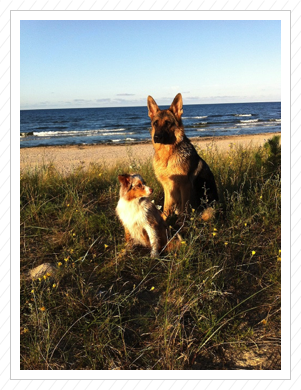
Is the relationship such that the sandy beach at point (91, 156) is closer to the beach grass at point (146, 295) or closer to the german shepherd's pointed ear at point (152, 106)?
the german shepherd's pointed ear at point (152, 106)

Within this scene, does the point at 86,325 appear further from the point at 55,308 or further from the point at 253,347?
the point at 253,347

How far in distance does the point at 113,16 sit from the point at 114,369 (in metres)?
3.36

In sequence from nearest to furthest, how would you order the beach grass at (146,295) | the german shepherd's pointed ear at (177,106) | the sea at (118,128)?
the beach grass at (146,295) → the german shepherd's pointed ear at (177,106) → the sea at (118,128)

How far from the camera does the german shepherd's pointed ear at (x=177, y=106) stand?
16.6ft

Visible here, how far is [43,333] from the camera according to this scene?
2902mm

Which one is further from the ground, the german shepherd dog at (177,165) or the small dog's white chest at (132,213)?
the german shepherd dog at (177,165)

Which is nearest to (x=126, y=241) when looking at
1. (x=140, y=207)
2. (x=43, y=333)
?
(x=140, y=207)

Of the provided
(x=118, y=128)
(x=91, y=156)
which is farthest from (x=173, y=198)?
(x=118, y=128)

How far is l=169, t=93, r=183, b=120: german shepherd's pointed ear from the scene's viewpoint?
5059mm

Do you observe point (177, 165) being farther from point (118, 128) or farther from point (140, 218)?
point (118, 128)

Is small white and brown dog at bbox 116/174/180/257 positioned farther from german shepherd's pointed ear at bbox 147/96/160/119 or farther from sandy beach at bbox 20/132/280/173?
sandy beach at bbox 20/132/280/173

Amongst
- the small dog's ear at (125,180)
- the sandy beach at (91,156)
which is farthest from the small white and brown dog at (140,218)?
the sandy beach at (91,156)

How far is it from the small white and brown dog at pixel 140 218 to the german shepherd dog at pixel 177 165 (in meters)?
0.90

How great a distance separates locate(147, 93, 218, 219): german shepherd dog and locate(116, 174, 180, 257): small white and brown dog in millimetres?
903
